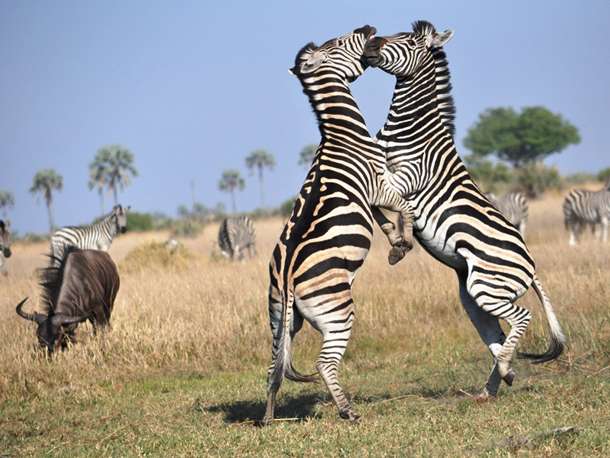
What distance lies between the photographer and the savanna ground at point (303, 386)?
627 centimetres

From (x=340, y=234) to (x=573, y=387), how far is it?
2.55m

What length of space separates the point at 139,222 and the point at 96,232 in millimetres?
25792

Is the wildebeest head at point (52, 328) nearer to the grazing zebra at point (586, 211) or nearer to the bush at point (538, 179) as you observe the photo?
the grazing zebra at point (586, 211)

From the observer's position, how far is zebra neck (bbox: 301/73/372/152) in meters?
7.24

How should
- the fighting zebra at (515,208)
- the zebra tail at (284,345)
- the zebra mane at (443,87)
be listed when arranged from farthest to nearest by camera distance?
the fighting zebra at (515,208), the zebra mane at (443,87), the zebra tail at (284,345)

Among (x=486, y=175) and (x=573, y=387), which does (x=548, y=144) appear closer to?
(x=486, y=175)

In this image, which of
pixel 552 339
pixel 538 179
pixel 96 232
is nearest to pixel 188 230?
pixel 96 232

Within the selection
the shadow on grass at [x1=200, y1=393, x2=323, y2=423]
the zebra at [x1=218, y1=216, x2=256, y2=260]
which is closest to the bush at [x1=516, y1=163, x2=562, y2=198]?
the zebra at [x1=218, y1=216, x2=256, y2=260]

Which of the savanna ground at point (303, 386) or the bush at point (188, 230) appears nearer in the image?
the savanna ground at point (303, 386)

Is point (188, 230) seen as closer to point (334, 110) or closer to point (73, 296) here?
point (73, 296)

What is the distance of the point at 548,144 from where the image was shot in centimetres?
6506

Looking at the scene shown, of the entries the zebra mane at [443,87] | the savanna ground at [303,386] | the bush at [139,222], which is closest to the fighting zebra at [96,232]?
the savanna ground at [303,386]

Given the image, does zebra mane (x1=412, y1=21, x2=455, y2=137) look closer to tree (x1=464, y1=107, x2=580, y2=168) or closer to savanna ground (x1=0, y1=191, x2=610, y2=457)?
savanna ground (x1=0, y1=191, x2=610, y2=457)

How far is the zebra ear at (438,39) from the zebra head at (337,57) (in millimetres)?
627
